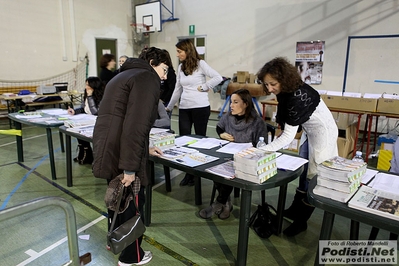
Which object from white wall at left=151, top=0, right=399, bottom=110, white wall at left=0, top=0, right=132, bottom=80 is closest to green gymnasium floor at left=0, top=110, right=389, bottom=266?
white wall at left=151, top=0, right=399, bottom=110

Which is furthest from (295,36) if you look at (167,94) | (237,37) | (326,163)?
(326,163)

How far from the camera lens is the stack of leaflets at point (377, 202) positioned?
1188 mm

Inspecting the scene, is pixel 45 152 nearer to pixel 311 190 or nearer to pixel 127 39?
pixel 311 190

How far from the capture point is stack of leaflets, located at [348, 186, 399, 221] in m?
1.19

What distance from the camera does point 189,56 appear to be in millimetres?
2824

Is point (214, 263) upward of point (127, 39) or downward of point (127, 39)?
downward

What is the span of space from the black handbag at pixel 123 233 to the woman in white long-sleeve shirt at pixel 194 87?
1.47m

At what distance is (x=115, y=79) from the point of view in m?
1.49

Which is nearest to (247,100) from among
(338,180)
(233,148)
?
(233,148)

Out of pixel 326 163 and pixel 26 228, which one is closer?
pixel 326 163

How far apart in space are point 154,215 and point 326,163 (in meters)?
1.57

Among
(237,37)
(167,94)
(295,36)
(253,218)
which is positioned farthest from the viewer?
(237,37)

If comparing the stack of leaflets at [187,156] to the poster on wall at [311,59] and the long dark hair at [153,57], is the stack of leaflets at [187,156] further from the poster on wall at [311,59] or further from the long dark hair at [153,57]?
the poster on wall at [311,59]

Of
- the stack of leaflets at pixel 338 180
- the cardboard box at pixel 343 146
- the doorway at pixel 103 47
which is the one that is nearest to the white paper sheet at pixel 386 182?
the stack of leaflets at pixel 338 180
